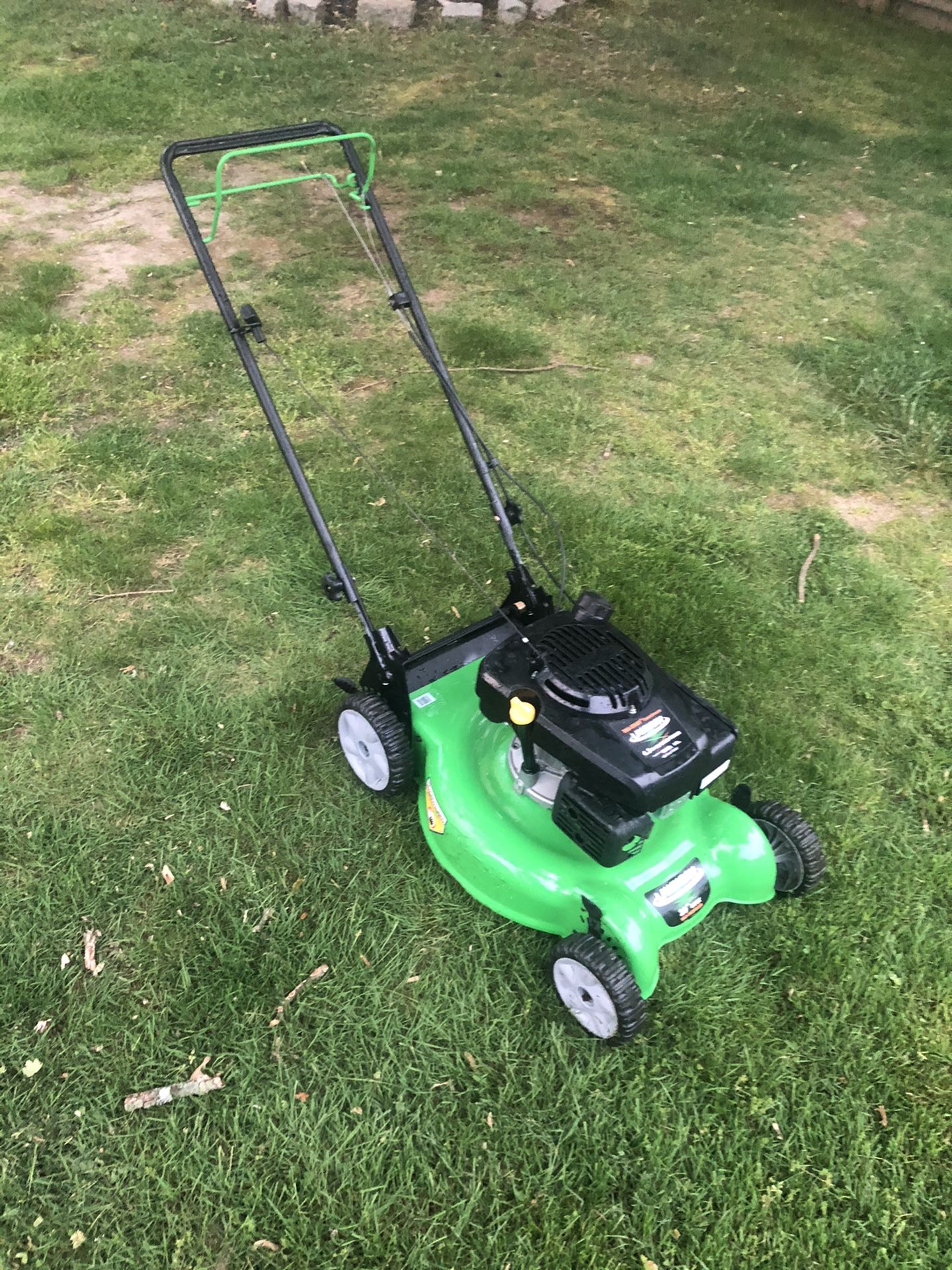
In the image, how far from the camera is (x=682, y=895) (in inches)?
74.4

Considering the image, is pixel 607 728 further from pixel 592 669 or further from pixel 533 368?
pixel 533 368

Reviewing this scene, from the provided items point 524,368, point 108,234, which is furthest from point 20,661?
point 108,234

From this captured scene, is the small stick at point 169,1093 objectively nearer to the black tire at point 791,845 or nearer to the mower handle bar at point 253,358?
the mower handle bar at point 253,358

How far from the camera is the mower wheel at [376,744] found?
7.25 ft

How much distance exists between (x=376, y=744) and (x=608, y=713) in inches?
28.7

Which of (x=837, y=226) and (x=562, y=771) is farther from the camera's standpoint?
(x=837, y=226)

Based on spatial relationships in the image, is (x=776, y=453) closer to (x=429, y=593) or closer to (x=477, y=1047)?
(x=429, y=593)

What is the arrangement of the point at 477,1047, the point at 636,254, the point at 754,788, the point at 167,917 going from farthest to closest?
the point at 636,254 < the point at 754,788 < the point at 167,917 < the point at 477,1047

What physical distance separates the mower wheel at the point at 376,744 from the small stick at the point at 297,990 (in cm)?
43

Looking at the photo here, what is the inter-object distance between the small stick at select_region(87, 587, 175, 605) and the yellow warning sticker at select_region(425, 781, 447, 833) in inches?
48.8

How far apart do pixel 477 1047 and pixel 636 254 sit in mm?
4035

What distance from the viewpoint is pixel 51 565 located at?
3.03m

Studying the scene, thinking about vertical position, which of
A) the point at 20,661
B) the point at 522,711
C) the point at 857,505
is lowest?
the point at 20,661

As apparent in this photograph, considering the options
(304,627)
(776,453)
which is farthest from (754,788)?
(776,453)
